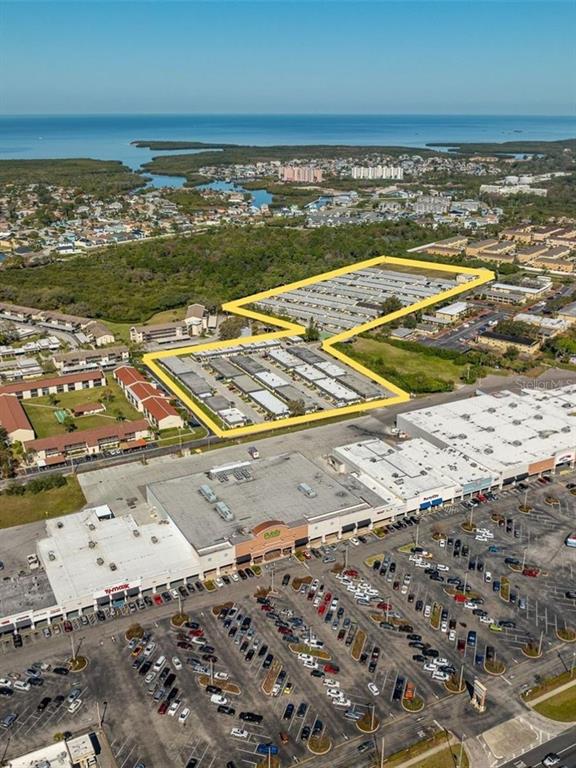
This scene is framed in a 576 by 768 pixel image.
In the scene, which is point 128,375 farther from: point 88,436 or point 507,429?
point 507,429

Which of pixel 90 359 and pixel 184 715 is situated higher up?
pixel 90 359

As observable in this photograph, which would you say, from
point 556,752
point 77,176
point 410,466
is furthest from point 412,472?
point 77,176

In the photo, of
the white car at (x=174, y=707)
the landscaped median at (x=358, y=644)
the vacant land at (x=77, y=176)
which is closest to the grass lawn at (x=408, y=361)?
the landscaped median at (x=358, y=644)

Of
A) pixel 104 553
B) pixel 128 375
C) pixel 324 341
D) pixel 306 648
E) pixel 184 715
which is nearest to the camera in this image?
pixel 184 715

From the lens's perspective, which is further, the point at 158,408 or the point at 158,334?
the point at 158,334

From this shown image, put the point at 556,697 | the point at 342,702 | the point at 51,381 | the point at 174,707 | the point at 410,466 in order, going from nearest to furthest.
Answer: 1. the point at 174,707
2. the point at 342,702
3. the point at 556,697
4. the point at 410,466
5. the point at 51,381
